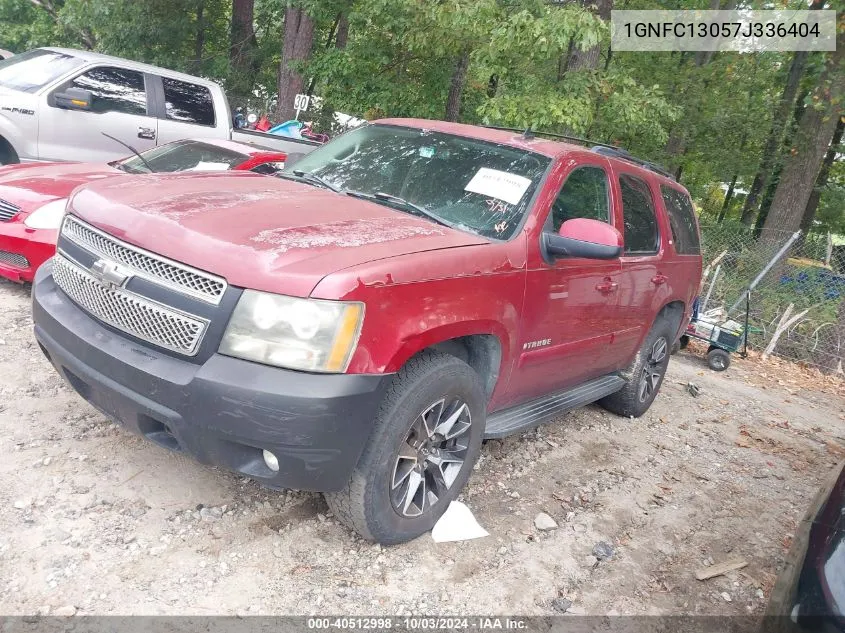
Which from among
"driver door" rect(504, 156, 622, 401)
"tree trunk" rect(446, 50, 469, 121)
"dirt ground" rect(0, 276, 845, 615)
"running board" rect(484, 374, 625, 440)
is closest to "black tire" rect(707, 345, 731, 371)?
"dirt ground" rect(0, 276, 845, 615)

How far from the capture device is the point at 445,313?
2754 millimetres

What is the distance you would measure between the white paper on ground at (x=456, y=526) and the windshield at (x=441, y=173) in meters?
1.38

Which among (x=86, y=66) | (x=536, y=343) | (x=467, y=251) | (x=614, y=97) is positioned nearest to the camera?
(x=467, y=251)

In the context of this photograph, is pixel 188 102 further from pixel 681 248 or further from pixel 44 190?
pixel 681 248

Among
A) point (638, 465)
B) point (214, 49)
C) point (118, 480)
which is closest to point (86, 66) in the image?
→ point (118, 480)

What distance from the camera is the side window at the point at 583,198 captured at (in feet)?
11.7

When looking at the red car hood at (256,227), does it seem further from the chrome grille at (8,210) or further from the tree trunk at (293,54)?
the tree trunk at (293,54)

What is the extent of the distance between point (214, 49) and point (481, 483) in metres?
18.6

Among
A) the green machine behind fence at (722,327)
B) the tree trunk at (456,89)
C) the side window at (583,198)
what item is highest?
the tree trunk at (456,89)

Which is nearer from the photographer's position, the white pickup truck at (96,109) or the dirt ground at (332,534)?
the dirt ground at (332,534)

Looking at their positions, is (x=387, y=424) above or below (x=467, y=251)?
below

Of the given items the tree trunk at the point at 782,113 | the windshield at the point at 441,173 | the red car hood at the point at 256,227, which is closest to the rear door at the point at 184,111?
the windshield at the point at 441,173

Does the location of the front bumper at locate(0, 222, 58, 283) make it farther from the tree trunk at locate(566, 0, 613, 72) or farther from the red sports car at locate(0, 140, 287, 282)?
the tree trunk at locate(566, 0, 613, 72)

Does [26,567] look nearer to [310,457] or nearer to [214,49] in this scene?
[310,457]
